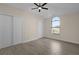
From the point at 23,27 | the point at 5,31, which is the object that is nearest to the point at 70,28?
the point at 23,27

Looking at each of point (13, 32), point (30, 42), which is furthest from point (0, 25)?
point (30, 42)

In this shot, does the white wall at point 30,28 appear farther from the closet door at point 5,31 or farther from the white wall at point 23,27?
the closet door at point 5,31

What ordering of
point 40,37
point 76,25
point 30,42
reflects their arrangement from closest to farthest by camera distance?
point 40,37 < point 30,42 < point 76,25

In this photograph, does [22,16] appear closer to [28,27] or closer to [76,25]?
[28,27]

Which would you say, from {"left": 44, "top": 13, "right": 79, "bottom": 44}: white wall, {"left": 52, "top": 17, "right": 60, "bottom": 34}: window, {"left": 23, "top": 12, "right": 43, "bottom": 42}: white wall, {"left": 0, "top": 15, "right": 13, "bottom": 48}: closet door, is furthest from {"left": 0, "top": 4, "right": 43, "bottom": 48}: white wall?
{"left": 44, "top": 13, "right": 79, "bottom": 44}: white wall

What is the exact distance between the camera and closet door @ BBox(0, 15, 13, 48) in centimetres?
373

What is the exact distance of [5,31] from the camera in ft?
12.7

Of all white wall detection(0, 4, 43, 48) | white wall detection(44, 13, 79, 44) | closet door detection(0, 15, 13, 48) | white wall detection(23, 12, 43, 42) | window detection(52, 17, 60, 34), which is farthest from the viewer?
white wall detection(44, 13, 79, 44)

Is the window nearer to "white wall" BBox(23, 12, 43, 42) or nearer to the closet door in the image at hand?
"white wall" BBox(23, 12, 43, 42)

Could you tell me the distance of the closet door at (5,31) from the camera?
3.73m

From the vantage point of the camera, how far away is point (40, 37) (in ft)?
13.5

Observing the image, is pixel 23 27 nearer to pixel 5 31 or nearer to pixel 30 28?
pixel 30 28

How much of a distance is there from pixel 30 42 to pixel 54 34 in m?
1.25

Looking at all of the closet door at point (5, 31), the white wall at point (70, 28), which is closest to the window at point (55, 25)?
the white wall at point (70, 28)
